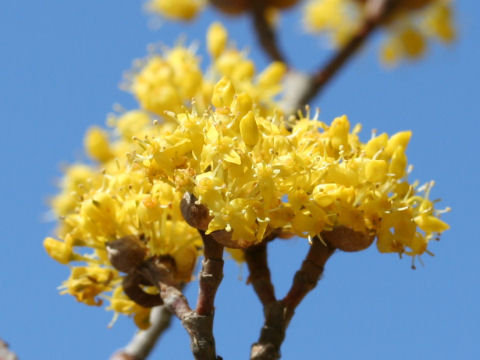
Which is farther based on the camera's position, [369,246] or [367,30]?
[367,30]

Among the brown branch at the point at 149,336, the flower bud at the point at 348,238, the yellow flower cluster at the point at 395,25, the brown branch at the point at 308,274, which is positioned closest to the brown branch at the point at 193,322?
the brown branch at the point at 308,274

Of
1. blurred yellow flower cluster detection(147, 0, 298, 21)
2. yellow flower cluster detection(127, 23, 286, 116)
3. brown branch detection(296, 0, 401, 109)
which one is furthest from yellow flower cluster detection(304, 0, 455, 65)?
yellow flower cluster detection(127, 23, 286, 116)

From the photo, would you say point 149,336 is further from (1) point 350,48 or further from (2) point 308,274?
(1) point 350,48

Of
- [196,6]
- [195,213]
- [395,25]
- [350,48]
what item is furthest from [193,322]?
[395,25]

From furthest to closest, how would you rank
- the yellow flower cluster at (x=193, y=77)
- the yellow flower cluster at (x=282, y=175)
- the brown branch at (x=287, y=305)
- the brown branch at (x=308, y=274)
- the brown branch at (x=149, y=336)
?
the yellow flower cluster at (x=193, y=77)
the brown branch at (x=149, y=336)
the brown branch at (x=308, y=274)
the brown branch at (x=287, y=305)
the yellow flower cluster at (x=282, y=175)

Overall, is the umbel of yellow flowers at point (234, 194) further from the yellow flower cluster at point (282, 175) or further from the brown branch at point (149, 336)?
the brown branch at point (149, 336)

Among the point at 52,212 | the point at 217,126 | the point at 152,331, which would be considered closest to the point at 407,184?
the point at 217,126

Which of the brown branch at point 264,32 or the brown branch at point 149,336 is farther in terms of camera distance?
the brown branch at point 264,32

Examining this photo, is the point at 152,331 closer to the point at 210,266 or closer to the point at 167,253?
the point at 167,253
